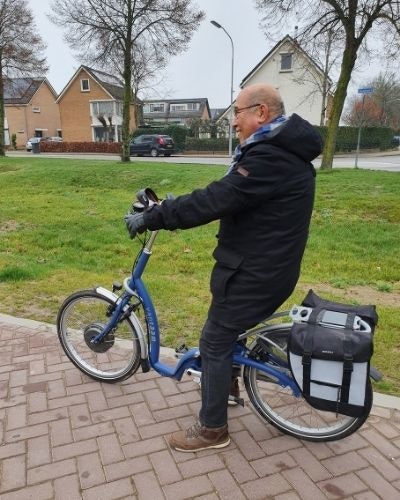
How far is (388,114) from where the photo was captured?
50.7 meters

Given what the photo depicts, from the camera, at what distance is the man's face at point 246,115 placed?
2.22 metres

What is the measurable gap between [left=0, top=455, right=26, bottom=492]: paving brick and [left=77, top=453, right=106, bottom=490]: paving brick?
0.96ft

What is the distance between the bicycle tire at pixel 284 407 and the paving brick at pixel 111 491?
2.94 ft

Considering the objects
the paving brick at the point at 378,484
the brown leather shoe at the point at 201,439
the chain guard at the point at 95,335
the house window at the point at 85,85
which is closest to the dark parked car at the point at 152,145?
the house window at the point at 85,85

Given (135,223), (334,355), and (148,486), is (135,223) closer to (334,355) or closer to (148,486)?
(334,355)

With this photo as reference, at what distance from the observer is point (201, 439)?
8.52 feet

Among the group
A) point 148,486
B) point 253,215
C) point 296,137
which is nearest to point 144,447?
point 148,486

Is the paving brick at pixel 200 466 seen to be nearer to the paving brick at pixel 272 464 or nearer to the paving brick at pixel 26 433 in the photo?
the paving brick at pixel 272 464

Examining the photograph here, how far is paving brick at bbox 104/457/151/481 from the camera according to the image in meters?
2.41

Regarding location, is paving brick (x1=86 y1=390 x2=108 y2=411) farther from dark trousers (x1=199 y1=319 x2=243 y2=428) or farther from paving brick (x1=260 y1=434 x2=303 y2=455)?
paving brick (x1=260 y1=434 x2=303 y2=455)

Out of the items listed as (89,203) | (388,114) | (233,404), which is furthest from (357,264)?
(388,114)

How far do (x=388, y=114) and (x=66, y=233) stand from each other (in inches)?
2015

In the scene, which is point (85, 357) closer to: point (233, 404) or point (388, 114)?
point (233, 404)

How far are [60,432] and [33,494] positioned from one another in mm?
480
